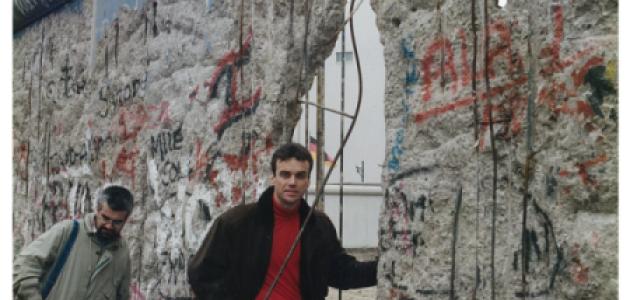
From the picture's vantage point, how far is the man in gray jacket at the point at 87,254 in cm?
411

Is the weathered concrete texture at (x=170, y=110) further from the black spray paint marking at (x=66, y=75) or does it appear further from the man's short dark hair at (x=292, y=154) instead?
the man's short dark hair at (x=292, y=154)

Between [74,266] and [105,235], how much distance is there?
209 millimetres

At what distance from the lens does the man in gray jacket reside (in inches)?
162

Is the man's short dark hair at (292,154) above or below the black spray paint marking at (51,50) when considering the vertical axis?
below

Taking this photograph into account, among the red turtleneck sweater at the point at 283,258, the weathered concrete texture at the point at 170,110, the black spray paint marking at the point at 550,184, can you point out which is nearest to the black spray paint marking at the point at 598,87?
the black spray paint marking at the point at 550,184

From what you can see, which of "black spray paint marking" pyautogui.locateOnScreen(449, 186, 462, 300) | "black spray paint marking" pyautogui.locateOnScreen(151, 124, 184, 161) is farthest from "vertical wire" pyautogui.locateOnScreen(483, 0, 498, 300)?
"black spray paint marking" pyautogui.locateOnScreen(151, 124, 184, 161)

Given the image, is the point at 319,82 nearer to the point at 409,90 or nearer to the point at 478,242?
the point at 409,90

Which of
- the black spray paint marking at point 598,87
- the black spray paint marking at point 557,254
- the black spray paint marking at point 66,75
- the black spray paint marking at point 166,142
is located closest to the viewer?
the black spray paint marking at point 598,87

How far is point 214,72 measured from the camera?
4711 mm

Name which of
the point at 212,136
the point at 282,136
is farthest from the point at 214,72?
the point at 282,136

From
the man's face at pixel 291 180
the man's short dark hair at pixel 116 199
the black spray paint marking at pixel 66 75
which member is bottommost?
the man's short dark hair at pixel 116 199

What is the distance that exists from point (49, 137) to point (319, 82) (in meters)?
3.02

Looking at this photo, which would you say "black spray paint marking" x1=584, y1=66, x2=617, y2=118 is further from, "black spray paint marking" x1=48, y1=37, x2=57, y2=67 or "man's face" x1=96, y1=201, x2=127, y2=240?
"black spray paint marking" x1=48, y1=37, x2=57, y2=67

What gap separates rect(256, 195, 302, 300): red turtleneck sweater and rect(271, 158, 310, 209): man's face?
72mm
